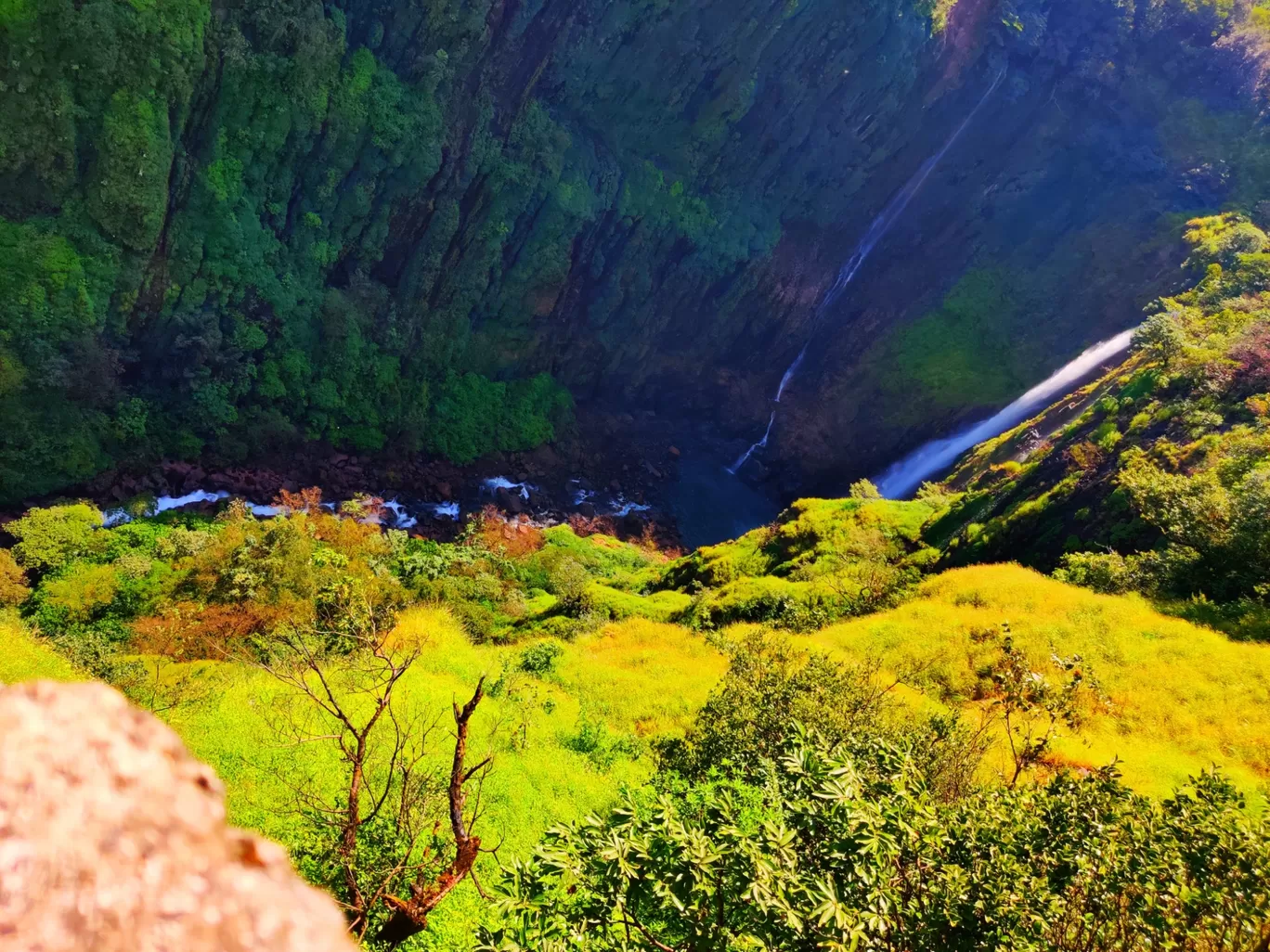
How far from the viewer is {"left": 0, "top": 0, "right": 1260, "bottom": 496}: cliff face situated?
1917cm

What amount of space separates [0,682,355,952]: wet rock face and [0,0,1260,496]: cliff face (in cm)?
2315

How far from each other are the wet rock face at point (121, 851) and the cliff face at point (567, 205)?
23153 mm

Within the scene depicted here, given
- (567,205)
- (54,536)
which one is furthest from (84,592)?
(567,205)

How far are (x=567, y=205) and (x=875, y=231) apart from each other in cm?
2153

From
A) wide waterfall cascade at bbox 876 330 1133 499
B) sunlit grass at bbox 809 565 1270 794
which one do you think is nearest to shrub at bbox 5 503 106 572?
sunlit grass at bbox 809 565 1270 794

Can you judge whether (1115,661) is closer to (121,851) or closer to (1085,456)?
(1085,456)

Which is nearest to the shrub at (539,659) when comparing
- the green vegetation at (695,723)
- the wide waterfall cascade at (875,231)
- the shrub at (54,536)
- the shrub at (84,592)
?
the green vegetation at (695,723)

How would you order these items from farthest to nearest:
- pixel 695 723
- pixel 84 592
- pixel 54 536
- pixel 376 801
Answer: pixel 54 536 → pixel 84 592 → pixel 695 723 → pixel 376 801

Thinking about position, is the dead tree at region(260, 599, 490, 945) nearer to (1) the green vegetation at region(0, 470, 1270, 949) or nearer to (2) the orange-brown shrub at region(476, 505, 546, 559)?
(1) the green vegetation at region(0, 470, 1270, 949)

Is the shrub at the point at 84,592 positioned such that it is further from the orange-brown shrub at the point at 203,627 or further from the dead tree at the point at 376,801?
the dead tree at the point at 376,801

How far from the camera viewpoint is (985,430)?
112 ft

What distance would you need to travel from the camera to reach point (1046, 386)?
34219 mm

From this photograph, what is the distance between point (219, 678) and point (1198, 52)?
181 ft

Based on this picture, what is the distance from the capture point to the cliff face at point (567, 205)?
1917 centimetres
